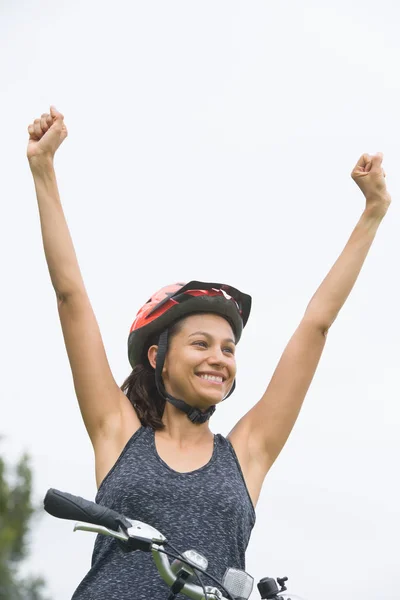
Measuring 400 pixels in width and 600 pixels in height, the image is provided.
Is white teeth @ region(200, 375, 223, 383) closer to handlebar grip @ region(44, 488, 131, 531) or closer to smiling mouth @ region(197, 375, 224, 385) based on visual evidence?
smiling mouth @ region(197, 375, 224, 385)

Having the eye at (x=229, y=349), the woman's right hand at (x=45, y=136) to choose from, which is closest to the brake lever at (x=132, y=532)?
the eye at (x=229, y=349)

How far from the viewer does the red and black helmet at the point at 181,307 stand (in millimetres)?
7613

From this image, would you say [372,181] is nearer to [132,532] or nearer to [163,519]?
[163,519]

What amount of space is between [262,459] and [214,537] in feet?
2.97

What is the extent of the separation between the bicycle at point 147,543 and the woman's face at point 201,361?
174 centimetres

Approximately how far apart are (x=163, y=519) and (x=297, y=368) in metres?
1.35

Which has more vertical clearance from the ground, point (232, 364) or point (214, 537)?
point (232, 364)

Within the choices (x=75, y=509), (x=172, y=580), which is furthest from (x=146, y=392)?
(x=75, y=509)

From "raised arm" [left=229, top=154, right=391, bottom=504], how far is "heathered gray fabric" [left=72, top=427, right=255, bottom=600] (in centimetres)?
46

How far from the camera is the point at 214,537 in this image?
668cm

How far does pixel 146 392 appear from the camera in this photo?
7711 millimetres

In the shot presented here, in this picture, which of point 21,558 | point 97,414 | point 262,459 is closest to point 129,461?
point 97,414

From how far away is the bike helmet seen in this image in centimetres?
760

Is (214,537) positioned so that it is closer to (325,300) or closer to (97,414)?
(97,414)
